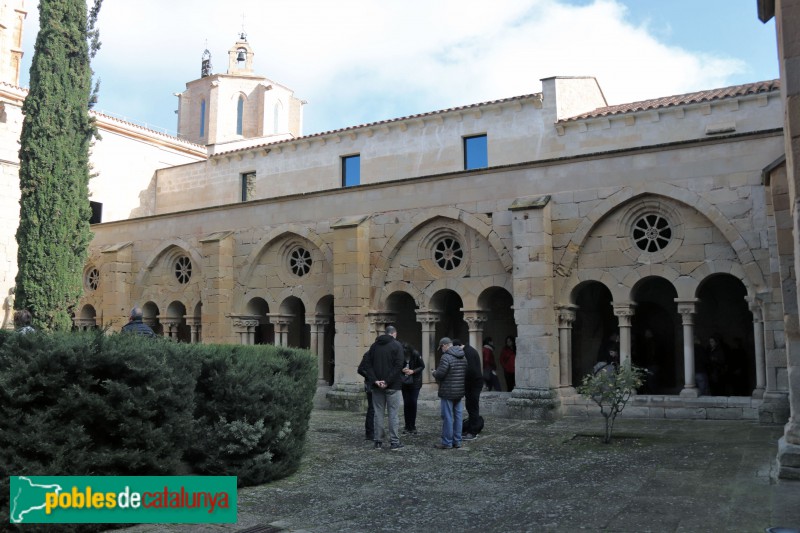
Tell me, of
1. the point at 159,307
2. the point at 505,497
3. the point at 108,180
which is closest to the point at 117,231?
the point at 159,307

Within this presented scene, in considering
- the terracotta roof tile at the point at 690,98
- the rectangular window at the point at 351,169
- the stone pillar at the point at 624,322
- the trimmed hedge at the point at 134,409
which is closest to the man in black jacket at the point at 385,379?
the trimmed hedge at the point at 134,409

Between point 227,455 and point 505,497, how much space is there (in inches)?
104

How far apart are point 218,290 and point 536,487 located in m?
11.0

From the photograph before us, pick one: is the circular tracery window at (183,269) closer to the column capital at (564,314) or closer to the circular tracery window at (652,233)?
the column capital at (564,314)

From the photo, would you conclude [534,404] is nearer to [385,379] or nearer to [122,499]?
[385,379]

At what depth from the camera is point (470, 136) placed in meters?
19.4

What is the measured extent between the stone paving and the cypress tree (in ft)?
24.5

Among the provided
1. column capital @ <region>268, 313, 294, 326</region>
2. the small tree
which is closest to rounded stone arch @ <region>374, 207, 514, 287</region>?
column capital @ <region>268, 313, 294, 326</region>

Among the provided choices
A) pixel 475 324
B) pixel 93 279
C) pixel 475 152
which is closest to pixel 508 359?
pixel 475 324

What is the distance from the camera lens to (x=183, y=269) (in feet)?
58.6

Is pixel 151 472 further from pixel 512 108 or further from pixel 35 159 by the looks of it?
pixel 512 108

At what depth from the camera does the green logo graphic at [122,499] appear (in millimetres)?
5152

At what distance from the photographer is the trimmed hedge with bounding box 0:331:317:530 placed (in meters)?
5.29

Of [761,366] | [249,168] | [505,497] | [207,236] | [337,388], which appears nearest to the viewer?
[505,497]
